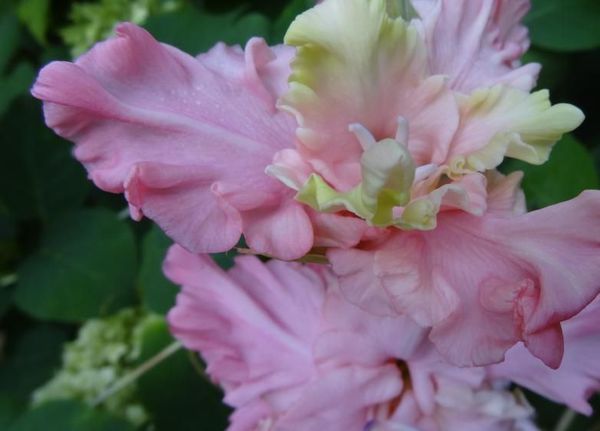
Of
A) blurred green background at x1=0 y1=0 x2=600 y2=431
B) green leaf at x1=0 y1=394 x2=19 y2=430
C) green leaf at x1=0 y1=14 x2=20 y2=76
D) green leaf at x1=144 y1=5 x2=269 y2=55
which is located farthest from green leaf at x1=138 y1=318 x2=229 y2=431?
green leaf at x1=0 y1=14 x2=20 y2=76

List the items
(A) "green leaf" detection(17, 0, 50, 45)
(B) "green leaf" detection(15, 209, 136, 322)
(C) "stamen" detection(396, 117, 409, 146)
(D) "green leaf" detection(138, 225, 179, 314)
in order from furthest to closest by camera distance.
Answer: (A) "green leaf" detection(17, 0, 50, 45), (B) "green leaf" detection(15, 209, 136, 322), (D) "green leaf" detection(138, 225, 179, 314), (C) "stamen" detection(396, 117, 409, 146)

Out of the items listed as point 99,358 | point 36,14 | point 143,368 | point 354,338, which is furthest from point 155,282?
point 36,14

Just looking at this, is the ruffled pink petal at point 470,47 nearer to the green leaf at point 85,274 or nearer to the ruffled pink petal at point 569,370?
the ruffled pink petal at point 569,370

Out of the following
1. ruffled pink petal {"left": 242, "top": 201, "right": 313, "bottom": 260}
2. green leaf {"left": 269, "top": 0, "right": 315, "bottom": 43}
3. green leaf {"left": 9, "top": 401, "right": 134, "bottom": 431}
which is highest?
ruffled pink petal {"left": 242, "top": 201, "right": 313, "bottom": 260}

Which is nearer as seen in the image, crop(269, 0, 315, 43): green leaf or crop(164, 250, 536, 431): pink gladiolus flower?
crop(164, 250, 536, 431): pink gladiolus flower

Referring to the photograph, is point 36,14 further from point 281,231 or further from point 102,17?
point 281,231

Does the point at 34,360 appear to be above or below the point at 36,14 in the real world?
below

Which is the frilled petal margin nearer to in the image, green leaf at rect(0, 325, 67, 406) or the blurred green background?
the blurred green background
